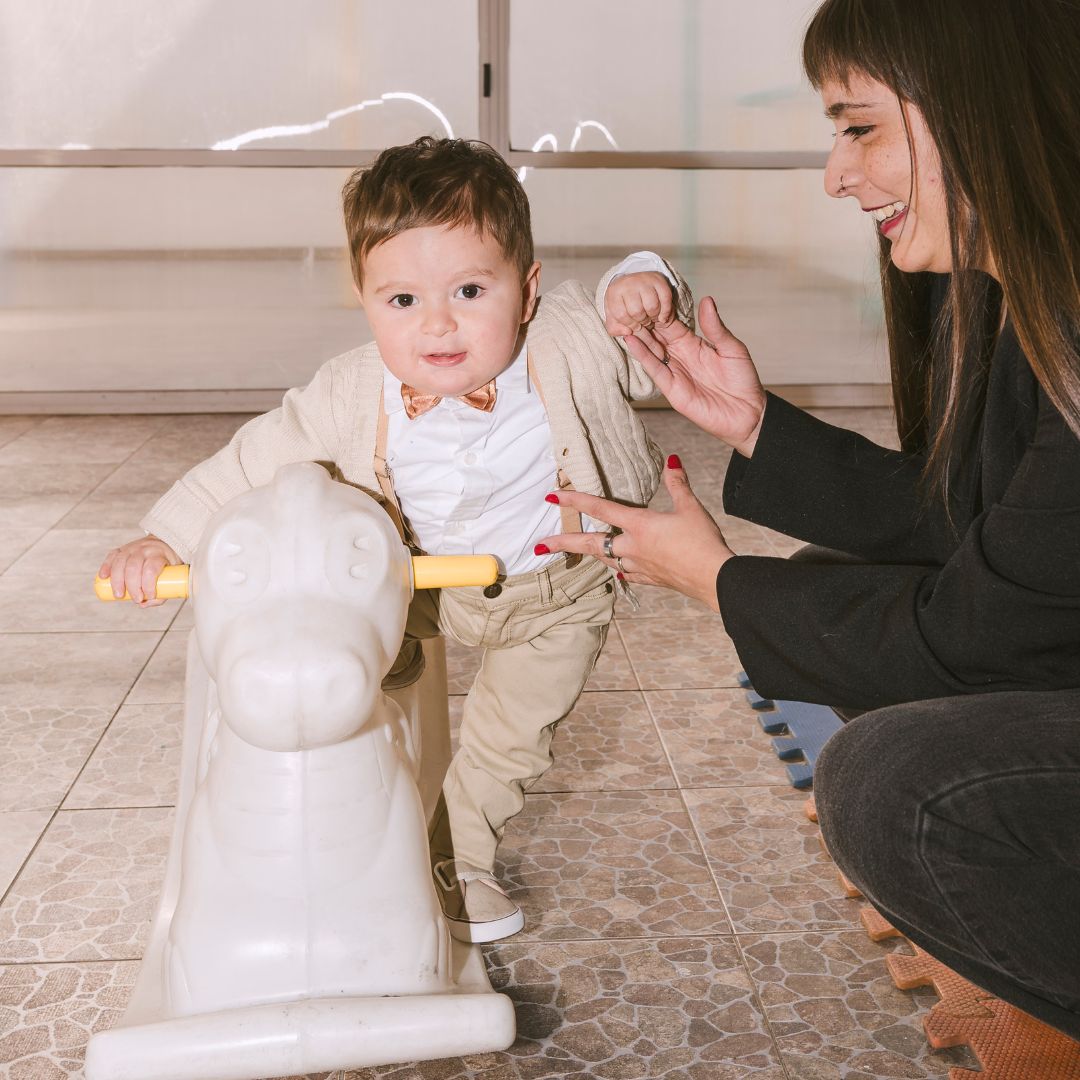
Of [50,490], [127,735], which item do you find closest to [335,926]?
[127,735]

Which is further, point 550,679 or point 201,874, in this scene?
point 550,679

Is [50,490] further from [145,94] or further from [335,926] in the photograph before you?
[335,926]

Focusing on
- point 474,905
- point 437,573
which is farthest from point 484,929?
point 437,573

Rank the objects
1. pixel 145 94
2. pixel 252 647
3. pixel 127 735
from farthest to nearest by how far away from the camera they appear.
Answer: pixel 145 94, pixel 127 735, pixel 252 647

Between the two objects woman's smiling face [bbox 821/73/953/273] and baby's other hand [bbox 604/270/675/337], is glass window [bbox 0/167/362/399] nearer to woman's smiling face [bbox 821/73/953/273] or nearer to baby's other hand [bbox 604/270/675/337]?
baby's other hand [bbox 604/270/675/337]

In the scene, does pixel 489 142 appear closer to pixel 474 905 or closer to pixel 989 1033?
pixel 474 905

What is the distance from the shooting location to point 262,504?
1.08m

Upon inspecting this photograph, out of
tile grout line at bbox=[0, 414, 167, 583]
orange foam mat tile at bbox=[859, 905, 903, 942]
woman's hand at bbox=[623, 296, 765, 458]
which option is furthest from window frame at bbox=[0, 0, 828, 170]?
orange foam mat tile at bbox=[859, 905, 903, 942]

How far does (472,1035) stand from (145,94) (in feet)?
11.4

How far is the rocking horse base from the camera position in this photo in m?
1.05

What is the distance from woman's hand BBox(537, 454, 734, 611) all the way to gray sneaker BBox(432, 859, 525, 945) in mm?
402

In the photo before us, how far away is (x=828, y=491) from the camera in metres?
1.36

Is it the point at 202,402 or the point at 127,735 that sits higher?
the point at 127,735

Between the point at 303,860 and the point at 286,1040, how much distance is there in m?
0.15
